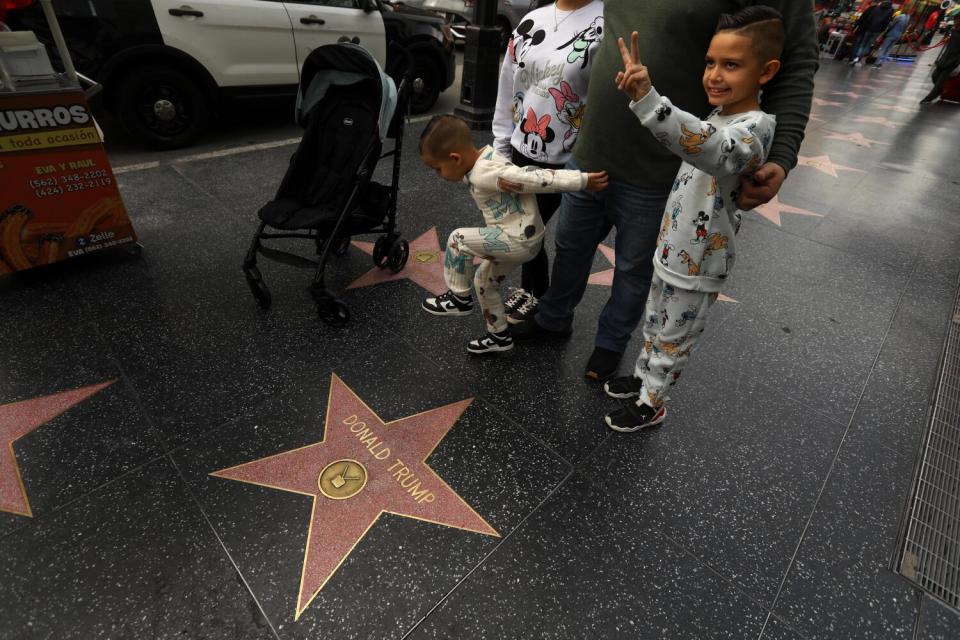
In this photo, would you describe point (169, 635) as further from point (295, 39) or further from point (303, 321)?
point (295, 39)

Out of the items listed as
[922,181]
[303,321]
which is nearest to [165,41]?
[303,321]

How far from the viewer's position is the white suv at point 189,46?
416 centimetres

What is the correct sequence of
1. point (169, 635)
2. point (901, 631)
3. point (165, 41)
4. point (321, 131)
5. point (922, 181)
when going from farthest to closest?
1. point (922, 181)
2. point (165, 41)
3. point (321, 131)
4. point (901, 631)
5. point (169, 635)

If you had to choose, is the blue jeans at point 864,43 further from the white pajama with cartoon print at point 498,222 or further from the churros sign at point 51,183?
the churros sign at point 51,183

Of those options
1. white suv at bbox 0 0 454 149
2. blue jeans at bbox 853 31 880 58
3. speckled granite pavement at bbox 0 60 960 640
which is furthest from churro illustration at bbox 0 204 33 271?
blue jeans at bbox 853 31 880 58

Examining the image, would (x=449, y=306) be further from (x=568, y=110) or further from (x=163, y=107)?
(x=163, y=107)

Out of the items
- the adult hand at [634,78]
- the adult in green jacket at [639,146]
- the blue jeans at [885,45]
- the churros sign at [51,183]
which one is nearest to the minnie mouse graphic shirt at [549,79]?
the adult in green jacket at [639,146]

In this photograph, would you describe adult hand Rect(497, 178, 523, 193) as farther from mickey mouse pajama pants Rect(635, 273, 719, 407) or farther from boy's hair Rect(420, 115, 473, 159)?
mickey mouse pajama pants Rect(635, 273, 719, 407)

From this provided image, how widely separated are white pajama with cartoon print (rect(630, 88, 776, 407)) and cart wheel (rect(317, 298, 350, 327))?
5.17ft

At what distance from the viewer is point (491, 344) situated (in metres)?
2.62

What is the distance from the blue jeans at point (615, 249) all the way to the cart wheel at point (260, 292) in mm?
1539

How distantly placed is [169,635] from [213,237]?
2.74 metres

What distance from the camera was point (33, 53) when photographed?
2.67 meters

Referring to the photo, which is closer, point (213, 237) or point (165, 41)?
point (213, 237)
